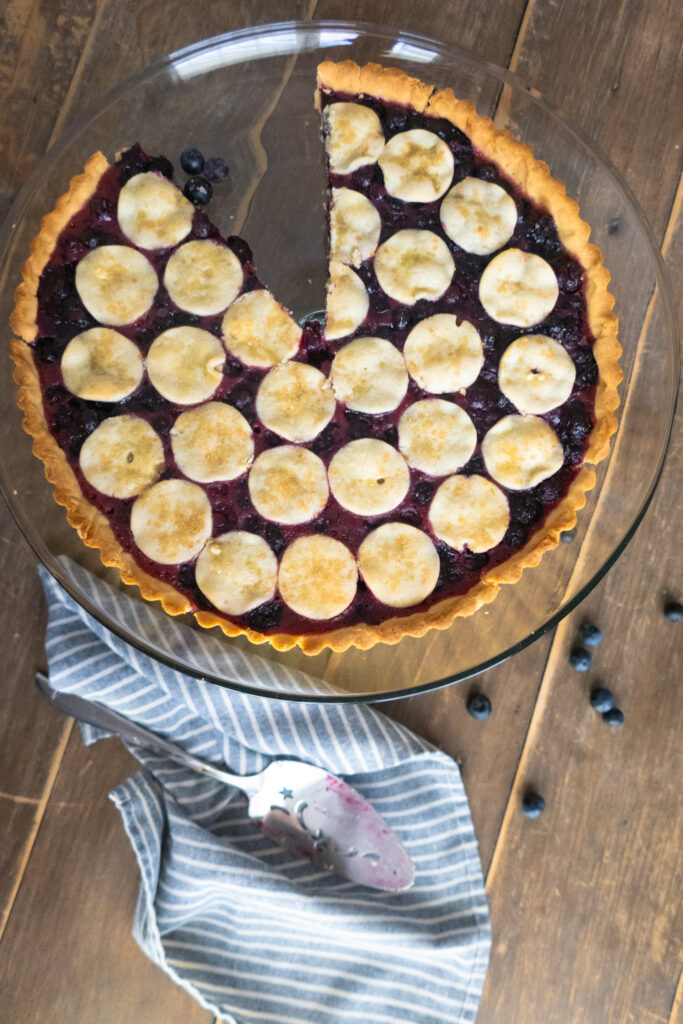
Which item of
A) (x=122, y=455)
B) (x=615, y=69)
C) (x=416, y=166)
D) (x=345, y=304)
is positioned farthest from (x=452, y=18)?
(x=122, y=455)

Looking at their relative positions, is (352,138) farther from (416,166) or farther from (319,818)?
(319,818)

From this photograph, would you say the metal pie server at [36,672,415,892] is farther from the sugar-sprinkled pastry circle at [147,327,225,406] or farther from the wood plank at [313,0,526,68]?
the wood plank at [313,0,526,68]

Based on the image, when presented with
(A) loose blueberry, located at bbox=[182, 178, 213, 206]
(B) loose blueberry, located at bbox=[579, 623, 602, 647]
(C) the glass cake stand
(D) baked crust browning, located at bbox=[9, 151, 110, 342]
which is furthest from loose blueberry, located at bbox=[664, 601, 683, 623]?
(D) baked crust browning, located at bbox=[9, 151, 110, 342]

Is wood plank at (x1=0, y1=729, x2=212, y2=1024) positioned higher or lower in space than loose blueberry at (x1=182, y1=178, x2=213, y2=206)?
lower

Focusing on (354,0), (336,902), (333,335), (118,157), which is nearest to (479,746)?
(336,902)

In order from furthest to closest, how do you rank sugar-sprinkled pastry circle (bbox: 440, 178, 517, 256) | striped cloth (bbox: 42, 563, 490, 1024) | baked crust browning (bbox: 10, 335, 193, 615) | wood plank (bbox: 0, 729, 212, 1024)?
wood plank (bbox: 0, 729, 212, 1024)
striped cloth (bbox: 42, 563, 490, 1024)
sugar-sprinkled pastry circle (bbox: 440, 178, 517, 256)
baked crust browning (bbox: 10, 335, 193, 615)

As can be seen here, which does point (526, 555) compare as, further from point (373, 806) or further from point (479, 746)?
point (373, 806)
